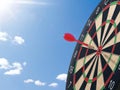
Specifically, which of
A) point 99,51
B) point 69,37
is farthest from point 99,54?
point 69,37

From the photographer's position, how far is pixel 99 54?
19.2ft

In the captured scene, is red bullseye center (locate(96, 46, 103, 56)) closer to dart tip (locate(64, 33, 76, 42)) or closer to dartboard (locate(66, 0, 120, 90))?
dartboard (locate(66, 0, 120, 90))

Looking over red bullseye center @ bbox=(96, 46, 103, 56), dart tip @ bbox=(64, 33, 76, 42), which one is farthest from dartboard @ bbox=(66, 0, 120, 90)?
dart tip @ bbox=(64, 33, 76, 42)

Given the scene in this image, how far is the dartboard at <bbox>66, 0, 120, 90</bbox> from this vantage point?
530 centimetres

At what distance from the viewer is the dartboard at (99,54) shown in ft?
17.4

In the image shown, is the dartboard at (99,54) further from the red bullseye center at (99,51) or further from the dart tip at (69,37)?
the dart tip at (69,37)

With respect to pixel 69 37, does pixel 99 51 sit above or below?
below

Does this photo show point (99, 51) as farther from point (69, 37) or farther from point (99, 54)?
point (69, 37)

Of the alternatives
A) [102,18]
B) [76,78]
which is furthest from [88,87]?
[102,18]

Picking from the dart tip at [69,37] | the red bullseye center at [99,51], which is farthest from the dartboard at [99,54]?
the dart tip at [69,37]

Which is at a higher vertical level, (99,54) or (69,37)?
(69,37)

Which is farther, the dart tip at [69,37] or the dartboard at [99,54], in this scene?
the dart tip at [69,37]

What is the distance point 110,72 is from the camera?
525 centimetres

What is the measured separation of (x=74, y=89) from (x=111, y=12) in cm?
129
